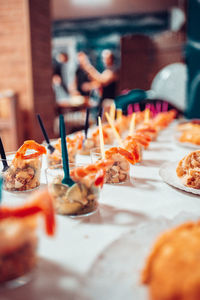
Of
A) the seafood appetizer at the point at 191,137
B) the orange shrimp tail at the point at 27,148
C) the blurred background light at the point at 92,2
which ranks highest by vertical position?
the blurred background light at the point at 92,2

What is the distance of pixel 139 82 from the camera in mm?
5980

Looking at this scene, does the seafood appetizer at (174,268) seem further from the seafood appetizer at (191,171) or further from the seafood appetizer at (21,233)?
the seafood appetizer at (191,171)

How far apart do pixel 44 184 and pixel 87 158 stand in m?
0.48

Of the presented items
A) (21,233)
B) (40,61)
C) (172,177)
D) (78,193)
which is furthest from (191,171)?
(40,61)

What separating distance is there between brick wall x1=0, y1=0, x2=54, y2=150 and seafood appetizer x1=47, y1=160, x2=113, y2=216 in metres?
3.61

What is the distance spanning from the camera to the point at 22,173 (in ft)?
3.35

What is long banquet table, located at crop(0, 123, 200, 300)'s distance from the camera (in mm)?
513

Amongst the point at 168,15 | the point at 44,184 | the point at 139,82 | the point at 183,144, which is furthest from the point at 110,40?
the point at 44,184

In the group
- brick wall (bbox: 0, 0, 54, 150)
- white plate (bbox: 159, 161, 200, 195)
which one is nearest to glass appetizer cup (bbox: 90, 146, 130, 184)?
white plate (bbox: 159, 161, 200, 195)

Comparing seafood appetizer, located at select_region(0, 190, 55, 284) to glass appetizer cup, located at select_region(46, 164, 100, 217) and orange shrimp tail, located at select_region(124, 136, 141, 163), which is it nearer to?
glass appetizer cup, located at select_region(46, 164, 100, 217)

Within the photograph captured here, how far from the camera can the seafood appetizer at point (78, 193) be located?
31.5 inches

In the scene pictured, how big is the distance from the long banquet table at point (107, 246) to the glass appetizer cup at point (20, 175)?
0.03 meters

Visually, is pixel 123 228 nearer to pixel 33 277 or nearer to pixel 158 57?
pixel 33 277

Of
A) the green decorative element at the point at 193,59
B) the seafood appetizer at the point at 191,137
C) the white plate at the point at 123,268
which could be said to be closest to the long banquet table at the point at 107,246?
the white plate at the point at 123,268
